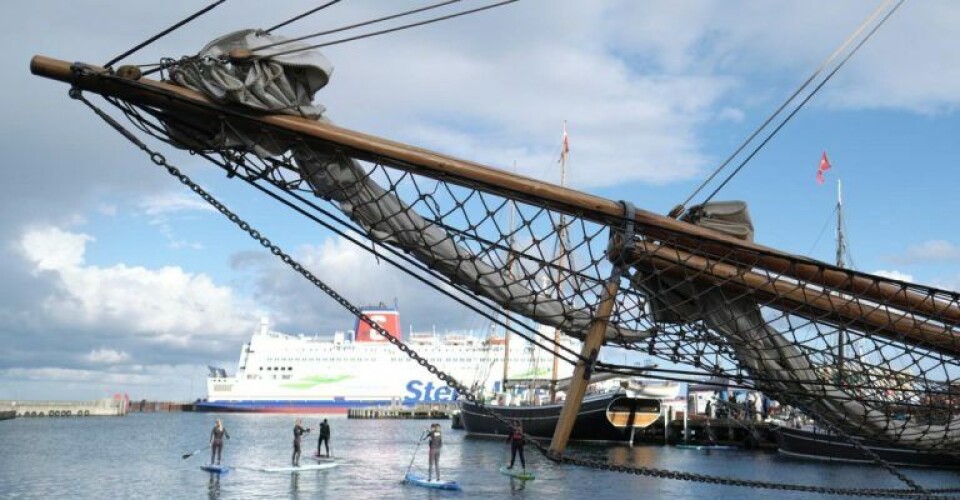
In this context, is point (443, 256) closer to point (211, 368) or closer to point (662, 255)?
point (662, 255)

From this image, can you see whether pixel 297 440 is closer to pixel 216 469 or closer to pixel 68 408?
pixel 216 469

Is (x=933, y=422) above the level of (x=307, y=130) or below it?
below

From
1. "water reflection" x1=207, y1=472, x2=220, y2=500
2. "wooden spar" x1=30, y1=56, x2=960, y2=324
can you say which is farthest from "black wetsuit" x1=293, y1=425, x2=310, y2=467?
"wooden spar" x1=30, y1=56, x2=960, y2=324

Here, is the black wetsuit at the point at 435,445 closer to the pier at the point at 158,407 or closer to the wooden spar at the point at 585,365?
the wooden spar at the point at 585,365

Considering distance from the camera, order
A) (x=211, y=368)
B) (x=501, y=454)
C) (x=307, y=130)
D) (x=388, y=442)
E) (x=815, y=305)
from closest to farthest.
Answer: (x=307, y=130), (x=815, y=305), (x=501, y=454), (x=388, y=442), (x=211, y=368)

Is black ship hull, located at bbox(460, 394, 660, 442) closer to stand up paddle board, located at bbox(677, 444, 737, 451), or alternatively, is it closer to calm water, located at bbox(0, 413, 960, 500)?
stand up paddle board, located at bbox(677, 444, 737, 451)

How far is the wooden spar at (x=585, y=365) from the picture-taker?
21.8ft

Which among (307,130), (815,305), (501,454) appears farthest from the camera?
(501,454)

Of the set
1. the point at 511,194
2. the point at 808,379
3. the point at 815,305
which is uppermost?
the point at 511,194

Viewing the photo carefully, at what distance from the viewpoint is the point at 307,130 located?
6289 millimetres

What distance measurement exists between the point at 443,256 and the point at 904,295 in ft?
10.7

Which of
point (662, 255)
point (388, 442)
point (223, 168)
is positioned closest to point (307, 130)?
point (223, 168)


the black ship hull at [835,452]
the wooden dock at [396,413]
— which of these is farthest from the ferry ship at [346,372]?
the black ship hull at [835,452]

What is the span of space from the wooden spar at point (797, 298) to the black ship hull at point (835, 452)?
67.0 ft
